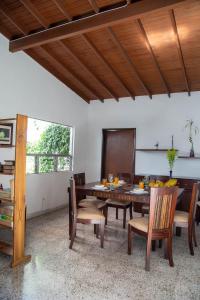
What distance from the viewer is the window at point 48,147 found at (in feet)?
14.9

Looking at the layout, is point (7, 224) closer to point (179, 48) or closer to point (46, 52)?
point (46, 52)

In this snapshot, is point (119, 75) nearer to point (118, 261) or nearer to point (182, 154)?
point (182, 154)

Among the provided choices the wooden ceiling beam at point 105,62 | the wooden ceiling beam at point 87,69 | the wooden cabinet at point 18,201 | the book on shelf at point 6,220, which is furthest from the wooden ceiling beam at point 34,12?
the book on shelf at point 6,220

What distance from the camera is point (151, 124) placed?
5.58 m

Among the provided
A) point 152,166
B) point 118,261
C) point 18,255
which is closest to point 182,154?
point 152,166

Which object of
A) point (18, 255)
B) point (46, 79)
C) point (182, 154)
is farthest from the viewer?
point (182, 154)

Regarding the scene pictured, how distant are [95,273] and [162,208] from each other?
1.01 metres

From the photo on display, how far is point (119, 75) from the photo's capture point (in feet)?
16.3

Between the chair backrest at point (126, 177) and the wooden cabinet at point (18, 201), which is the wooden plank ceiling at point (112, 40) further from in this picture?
the chair backrest at point (126, 177)

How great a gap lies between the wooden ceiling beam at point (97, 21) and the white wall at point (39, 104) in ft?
1.30

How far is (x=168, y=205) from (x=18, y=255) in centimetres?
178

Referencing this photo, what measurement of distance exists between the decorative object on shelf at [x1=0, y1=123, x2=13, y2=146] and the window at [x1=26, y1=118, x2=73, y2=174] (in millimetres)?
651

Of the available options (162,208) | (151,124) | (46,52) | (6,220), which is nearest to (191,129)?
(151,124)

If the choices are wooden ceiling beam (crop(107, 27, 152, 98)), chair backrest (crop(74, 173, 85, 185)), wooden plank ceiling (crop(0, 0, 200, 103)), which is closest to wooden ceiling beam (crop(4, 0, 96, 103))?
wooden plank ceiling (crop(0, 0, 200, 103))
